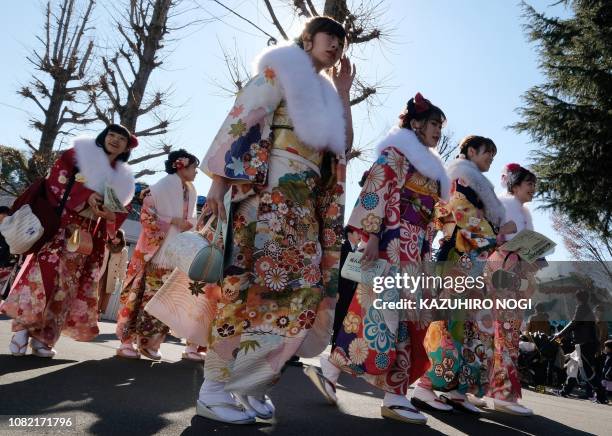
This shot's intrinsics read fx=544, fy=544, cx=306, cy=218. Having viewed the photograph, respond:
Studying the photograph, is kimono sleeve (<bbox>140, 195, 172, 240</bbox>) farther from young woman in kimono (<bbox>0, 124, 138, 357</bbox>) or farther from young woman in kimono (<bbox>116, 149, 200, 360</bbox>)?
young woman in kimono (<bbox>0, 124, 138, 357</bbox>)

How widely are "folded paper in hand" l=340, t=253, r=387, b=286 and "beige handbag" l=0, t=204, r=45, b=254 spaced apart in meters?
2.51

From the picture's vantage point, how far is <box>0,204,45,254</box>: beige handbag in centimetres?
420

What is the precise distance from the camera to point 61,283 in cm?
Result: 451

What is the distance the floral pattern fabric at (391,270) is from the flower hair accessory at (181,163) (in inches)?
109

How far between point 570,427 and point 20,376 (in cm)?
353

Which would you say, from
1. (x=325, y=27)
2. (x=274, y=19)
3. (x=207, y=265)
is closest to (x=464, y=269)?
(x=325, y=27)

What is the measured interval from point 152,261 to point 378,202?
279cm

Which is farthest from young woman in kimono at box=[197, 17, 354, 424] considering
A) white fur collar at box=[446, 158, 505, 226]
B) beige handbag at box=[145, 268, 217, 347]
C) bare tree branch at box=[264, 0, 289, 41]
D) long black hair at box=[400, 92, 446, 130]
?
bare tree branch at box=[264, 0, 289, 41]

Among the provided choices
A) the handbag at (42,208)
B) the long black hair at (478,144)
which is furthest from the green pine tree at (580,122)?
the handbag at (42,208)

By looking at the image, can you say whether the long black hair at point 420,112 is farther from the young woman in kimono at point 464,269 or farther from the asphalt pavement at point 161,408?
the asphalt pavement at point 161,408

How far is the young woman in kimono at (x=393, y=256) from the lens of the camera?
310 centimetres

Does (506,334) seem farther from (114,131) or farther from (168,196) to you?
(114,131)

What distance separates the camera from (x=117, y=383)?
3408 millimetres

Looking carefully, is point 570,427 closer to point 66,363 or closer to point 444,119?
point 444,119
